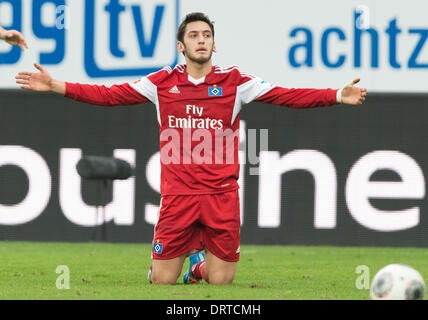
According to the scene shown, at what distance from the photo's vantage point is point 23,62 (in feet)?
46.0

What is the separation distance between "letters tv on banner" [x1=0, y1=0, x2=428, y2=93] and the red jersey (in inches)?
239

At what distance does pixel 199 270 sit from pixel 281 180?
5.63 m

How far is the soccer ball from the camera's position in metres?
5.91

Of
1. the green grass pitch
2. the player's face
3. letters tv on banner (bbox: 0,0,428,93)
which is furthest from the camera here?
letters tv on banner (bbox: 0,0,428,93)

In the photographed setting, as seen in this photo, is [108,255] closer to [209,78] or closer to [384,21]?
[209,78]

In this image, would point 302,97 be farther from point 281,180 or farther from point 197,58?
point 281,180

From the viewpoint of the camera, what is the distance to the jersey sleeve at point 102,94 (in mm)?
7457

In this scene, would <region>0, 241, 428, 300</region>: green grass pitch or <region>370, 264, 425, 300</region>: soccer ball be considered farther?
<region>0, 241, 428, 300</region>: green grass pitch

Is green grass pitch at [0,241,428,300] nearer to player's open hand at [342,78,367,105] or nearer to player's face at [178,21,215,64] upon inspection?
player's open hand at [342,78,367,105]

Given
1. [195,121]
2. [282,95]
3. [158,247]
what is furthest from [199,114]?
[158,247]

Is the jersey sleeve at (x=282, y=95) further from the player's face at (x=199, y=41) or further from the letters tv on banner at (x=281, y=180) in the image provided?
the letters tv on banner at (x=281, y=180)

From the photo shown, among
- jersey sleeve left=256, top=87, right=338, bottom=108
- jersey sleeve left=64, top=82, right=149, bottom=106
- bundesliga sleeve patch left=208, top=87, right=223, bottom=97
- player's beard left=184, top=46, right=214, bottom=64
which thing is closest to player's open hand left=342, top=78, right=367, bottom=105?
jersey sleeve left=256, top=87, right=338, bottom=108

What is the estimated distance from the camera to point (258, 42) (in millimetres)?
14086
